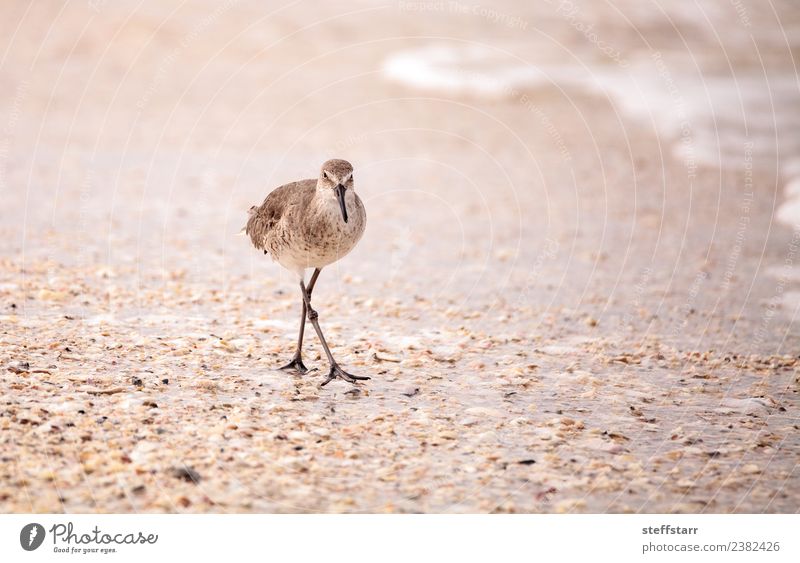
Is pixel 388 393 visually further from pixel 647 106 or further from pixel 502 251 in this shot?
pixel 647 106

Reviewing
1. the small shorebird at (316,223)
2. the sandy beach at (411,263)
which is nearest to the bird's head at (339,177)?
the small shorebird at (316,223)

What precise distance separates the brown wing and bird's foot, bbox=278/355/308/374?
0.97 meters

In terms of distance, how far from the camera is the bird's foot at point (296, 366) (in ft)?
24.0

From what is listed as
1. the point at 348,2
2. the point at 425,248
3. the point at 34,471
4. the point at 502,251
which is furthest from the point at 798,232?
the point at 348,2

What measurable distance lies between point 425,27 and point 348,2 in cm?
238

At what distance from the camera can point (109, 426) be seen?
5844mm

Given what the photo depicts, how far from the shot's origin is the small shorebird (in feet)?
22.1

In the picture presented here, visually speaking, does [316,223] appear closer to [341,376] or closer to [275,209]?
[275,209]

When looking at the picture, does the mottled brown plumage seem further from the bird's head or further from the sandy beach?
the sandy beach

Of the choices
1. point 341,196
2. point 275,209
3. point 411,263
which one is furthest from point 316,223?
point 411,263

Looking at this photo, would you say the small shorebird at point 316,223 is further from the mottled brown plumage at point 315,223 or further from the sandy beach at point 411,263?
the sandy beach at point 411,263

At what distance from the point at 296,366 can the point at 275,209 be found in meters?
1.27

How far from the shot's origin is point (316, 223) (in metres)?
6.80

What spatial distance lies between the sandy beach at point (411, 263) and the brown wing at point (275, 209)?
952mm
